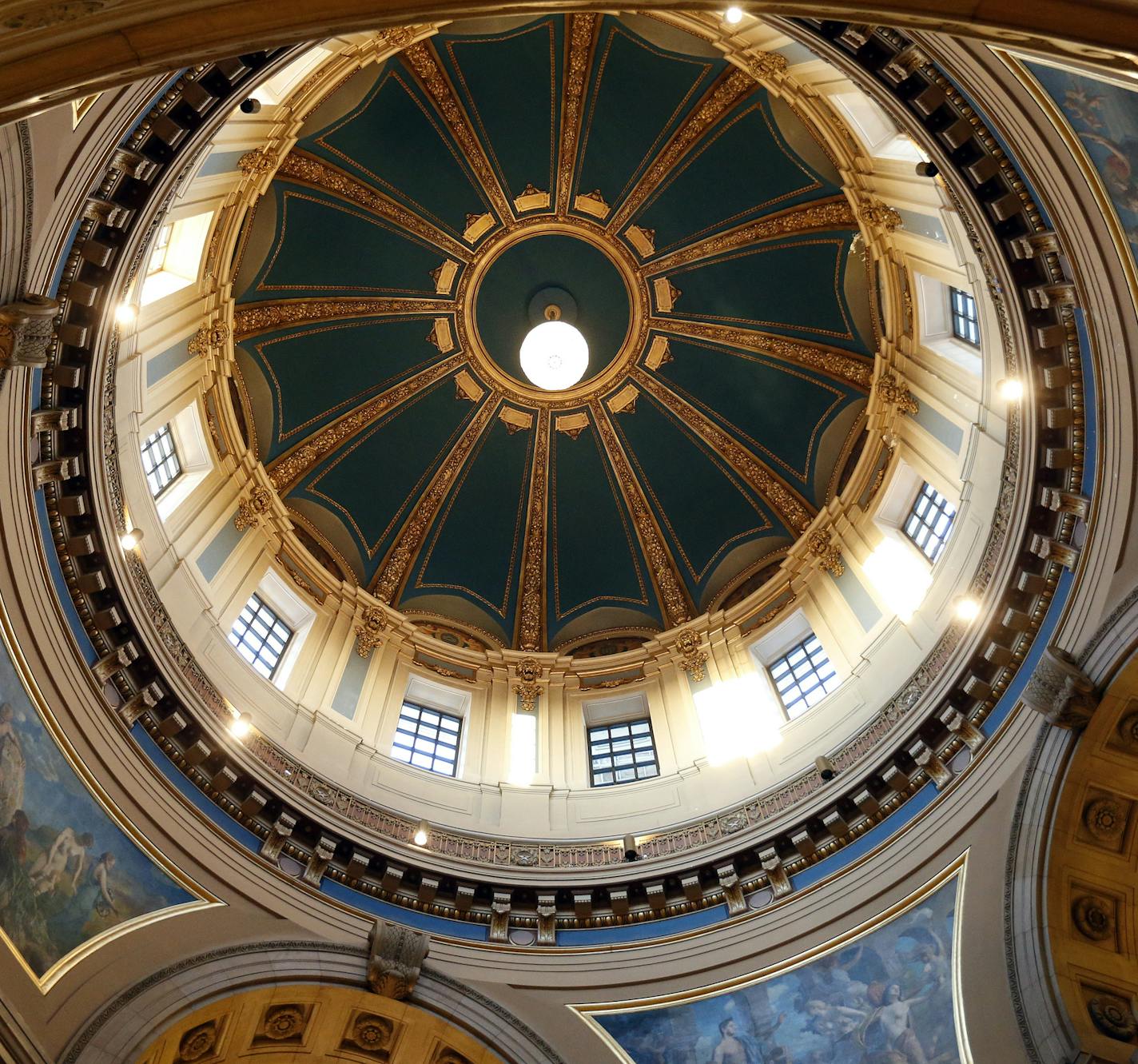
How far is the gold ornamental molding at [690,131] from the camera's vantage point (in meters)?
25.1

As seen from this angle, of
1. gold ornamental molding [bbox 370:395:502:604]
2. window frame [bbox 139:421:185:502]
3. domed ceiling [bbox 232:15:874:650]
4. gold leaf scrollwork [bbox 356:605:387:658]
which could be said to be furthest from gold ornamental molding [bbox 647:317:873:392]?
window frame [bbox 139:421:185:502]

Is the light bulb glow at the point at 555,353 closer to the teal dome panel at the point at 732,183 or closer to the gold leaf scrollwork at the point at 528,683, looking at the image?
the teal dome panel at the point at 732,183

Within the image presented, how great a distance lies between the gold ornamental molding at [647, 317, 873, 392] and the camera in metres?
25.5

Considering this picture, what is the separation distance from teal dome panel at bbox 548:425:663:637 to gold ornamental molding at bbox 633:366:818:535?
224 centimetres

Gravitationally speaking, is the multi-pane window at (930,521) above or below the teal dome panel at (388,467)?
below

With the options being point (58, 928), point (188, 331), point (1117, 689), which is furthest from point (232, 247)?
point (1117, 689)

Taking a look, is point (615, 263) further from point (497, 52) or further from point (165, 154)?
point (165, 154)

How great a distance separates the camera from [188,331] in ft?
70.0

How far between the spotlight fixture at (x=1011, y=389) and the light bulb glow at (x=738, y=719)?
7.44 m

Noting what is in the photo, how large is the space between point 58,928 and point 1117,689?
13.4m

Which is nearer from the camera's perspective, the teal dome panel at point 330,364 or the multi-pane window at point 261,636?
the multi-pane window at point 261,636

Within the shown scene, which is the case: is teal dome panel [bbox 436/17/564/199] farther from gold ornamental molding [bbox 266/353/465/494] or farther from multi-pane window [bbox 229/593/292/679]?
multi-pane window [bbox 229/593/292/679]

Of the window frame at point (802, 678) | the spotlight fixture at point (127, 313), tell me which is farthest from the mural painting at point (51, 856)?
the window frame at point (802, 678)

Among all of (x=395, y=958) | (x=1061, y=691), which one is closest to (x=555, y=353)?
(x=395, y=958)
